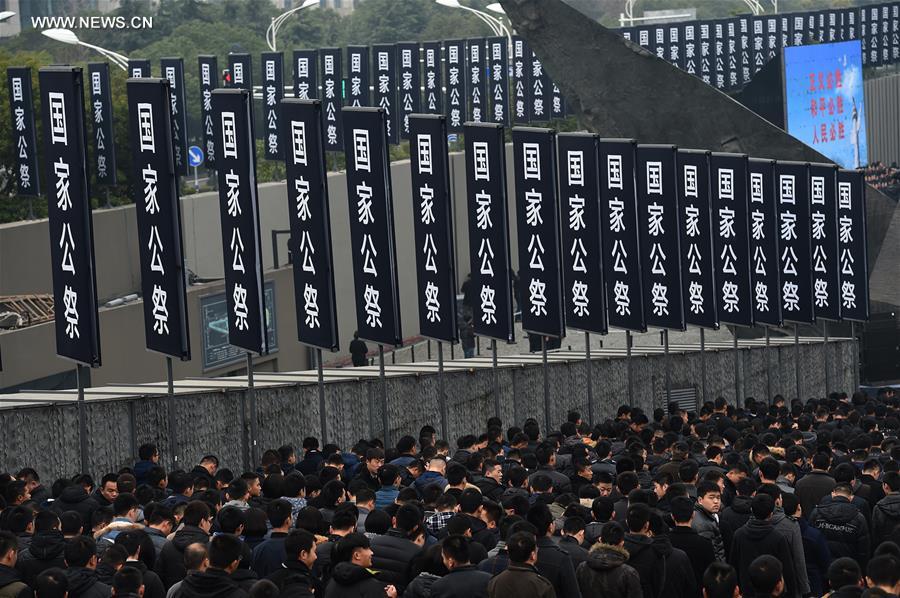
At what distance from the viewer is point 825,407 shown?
18516 millimetres

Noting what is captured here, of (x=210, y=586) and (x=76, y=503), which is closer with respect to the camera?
(x=210, y=586)

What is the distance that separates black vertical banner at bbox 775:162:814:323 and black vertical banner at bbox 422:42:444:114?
2156 cm

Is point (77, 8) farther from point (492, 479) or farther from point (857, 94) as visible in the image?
point (492, 479)

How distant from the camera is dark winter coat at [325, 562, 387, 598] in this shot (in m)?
8.12

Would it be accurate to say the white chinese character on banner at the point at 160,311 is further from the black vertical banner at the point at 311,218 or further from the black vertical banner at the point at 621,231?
the black vertical banner at the point at 621,231

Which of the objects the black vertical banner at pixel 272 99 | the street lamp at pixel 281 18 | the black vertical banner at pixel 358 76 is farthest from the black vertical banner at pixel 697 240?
the street lamp at pixel 281 18

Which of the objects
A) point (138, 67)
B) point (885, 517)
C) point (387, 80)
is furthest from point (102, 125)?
point (885, 517)

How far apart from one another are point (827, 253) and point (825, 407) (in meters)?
5.02

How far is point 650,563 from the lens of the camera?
9.24 metres

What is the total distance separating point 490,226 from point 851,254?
774 centimetres

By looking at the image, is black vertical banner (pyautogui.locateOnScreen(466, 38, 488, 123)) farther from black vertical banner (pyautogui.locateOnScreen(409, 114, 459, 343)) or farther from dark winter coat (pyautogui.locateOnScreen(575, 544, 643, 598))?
dark winter coat (pyautogui.locateOnScreen(575, 544, 643, 598))

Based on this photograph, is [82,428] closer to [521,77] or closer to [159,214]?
[159,214]

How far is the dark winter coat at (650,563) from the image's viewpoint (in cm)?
922

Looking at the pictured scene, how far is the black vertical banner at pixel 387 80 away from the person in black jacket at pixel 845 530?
30.5 meters
